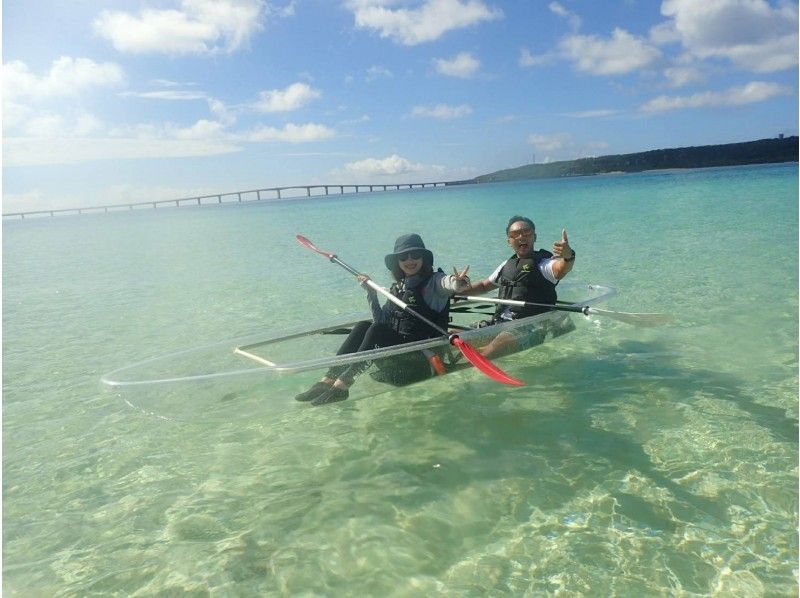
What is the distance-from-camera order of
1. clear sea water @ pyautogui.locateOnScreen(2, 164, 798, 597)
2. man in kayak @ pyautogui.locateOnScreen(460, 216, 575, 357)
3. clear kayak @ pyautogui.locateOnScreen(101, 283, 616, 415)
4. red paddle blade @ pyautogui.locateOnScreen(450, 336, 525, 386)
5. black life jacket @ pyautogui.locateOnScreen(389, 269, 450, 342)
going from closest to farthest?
clear sea water @ pyautogui.locateOnScreen(2, 164, 798, 597) < clear kayak @ pyautogui.locateOnScreen(101, 283, 616, 415) < red paddle blade @ pyautogui.locateOnScreen(450, 336, 525, 386) < black life jacket @ pyautogui.locateOnScreen(389, 269, 450, 342) < man in kayak @ pyautogui.locateOnScreen(460, 216, 575, 357)

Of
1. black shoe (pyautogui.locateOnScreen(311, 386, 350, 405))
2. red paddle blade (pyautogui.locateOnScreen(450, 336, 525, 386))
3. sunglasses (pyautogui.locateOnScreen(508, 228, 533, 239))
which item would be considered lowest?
black shoe (pyautogui.locateOnScreen(311, 386, 350, 405))

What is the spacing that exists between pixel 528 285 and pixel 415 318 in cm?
155

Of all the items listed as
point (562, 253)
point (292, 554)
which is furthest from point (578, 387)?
point (292, 554)

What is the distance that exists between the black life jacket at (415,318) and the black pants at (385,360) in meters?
0.09

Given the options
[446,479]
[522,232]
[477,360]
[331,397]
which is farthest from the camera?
[522,232]

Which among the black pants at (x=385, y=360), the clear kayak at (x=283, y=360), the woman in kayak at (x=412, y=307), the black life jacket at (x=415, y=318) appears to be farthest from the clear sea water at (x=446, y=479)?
the black life jacket at (x=415, y=318)

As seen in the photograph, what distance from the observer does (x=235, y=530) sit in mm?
3904

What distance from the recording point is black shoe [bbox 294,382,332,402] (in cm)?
509

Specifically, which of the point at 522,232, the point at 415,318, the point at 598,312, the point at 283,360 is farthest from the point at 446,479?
the point at 522,232

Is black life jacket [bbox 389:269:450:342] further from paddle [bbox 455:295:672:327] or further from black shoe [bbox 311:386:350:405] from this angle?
black shoe [bbox 311:386:350:405]

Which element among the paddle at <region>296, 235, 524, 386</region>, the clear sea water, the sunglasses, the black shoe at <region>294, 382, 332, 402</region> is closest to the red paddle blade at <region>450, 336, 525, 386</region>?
the paddle at <region>296, 235, 524, 386</region>

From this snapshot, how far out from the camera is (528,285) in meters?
6.55

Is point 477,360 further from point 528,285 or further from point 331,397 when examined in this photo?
point 528,285

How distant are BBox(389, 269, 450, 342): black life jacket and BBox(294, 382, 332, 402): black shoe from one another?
3.48 feet
